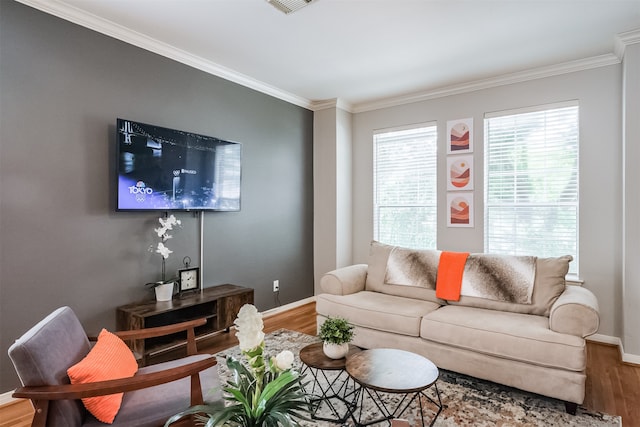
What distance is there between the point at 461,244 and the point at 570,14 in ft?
8.13

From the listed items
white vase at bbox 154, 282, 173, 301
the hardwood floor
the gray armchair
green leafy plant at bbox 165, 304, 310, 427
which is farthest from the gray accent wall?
green leafy plant at bbox 165, 304, 310, 427

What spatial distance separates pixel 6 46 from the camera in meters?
2.36

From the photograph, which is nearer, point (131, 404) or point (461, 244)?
point (131, 404)

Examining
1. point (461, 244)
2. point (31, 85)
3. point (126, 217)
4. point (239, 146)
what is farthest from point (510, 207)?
point (31, 85)

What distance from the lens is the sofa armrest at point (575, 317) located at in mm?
2227

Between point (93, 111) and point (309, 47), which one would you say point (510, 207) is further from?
point (93, 111)

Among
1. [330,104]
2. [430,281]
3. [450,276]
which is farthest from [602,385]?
[330,104]

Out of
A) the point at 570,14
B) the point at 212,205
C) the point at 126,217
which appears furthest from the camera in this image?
the point at 212,205

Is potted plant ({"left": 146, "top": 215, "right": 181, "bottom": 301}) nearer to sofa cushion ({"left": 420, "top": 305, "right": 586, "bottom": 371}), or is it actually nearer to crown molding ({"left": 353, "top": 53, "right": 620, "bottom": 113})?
sofa cushion ({"left": 420, "top": 305, "right": 586, "bottom": 371})

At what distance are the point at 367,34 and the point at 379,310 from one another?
240cm

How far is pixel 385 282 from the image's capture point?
11.4 ft

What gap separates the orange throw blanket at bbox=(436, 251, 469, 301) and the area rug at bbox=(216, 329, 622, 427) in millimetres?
699

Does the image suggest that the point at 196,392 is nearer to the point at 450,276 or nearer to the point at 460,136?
the point at 450,276

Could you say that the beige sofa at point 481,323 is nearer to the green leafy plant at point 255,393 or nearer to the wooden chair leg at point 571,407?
the wooden chair leg at point 571,407
